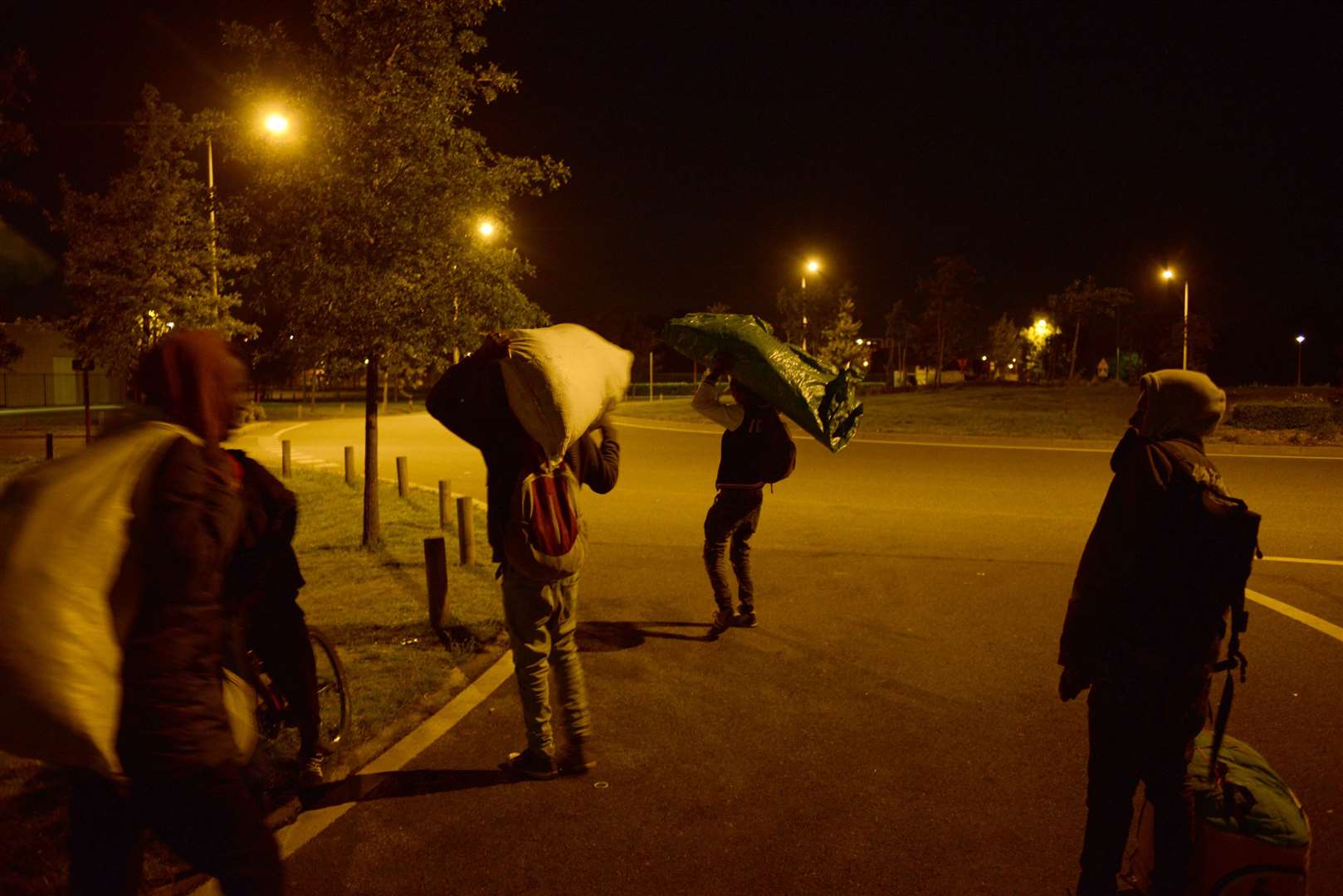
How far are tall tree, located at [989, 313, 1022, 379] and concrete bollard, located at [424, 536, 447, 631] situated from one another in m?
87.6

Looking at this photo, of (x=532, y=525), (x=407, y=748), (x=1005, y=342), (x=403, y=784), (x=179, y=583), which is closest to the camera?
(x=179, y=583)

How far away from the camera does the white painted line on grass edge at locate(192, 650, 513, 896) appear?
151 inches

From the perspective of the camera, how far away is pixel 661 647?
255 inches

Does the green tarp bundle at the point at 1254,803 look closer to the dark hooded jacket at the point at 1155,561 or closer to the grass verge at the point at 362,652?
the dark hooded jacket at the point at 1155,561

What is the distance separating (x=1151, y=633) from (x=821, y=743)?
217cm

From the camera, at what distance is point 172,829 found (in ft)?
7.71

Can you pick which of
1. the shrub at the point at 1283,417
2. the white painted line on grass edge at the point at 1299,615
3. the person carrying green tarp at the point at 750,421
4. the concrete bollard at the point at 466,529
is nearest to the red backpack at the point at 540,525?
the person carrying green tarp at the point at 750,421

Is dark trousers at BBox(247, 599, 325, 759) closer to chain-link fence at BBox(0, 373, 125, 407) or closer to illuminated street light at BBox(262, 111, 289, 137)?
illuminated street light at BBox(262, 111, 289, 137)

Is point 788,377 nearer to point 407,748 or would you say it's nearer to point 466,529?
point 407,748

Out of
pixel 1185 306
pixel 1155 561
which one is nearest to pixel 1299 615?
pixel 1155 561

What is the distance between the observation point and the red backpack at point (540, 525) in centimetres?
416

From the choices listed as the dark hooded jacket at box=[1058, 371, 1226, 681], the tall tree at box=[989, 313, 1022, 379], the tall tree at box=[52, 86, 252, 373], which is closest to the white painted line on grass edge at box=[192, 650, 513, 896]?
the dark hooded jacket at box=[1058, 371, 1226, 681]

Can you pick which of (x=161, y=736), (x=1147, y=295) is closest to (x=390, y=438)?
(x=161, y=736)

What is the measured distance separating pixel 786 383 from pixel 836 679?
195 centimetres
